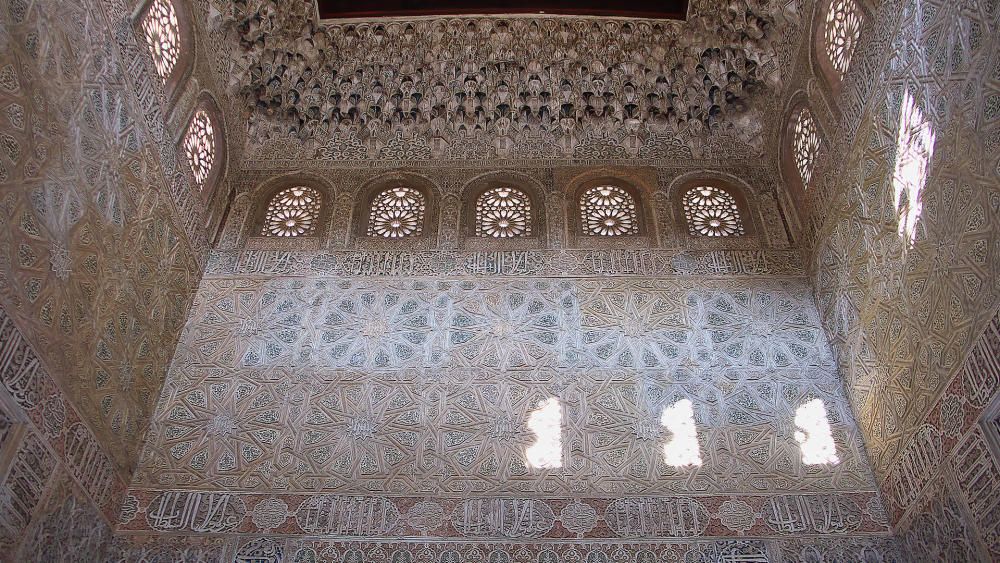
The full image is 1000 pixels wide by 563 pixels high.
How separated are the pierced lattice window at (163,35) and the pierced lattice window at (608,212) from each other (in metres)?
3.40

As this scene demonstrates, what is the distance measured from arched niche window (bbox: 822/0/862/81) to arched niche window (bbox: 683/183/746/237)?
1.43 metres

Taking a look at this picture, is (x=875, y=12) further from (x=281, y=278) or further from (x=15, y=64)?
(x=15, y=64)

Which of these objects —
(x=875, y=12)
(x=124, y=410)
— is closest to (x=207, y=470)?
(x=124, y=410)

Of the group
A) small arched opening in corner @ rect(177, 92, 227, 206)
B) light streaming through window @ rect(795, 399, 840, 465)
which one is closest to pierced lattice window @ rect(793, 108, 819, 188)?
light streaming through window @ rect(795, 399, 840, 465)

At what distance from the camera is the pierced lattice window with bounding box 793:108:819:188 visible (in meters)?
6.71

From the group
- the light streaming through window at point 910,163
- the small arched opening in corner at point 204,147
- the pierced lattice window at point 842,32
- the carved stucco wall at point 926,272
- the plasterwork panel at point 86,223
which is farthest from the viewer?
the small arched opening in corner at point 204,147

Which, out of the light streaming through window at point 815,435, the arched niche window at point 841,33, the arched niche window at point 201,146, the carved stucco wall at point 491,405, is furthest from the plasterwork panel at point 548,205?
the light streaming through window at point 815,435

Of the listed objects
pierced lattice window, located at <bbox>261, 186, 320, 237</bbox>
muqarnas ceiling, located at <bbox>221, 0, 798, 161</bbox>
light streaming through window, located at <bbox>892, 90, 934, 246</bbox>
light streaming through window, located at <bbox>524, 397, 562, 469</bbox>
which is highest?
muqarnas ceiling, located at <bbox>221, 0, 798, 161</bbox>

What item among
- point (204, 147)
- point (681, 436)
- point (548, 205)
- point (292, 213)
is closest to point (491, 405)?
point (681, 436)

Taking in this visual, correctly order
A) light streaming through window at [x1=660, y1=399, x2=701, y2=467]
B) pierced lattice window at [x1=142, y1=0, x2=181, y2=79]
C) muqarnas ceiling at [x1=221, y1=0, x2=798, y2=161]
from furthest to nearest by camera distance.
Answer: muqarnas ceiling at [x1=221, y1=0, x2=798, y2=161], pierced lattice window at [x1=142, y1=0, x2=181, y2=79], light streaming through window at [x1=660, y1=399, x2=701, y2=467]

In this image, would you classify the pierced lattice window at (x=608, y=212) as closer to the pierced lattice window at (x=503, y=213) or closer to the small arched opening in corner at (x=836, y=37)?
the pierced lattice window at (x=503, y=213)

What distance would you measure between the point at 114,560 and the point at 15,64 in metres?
2.82

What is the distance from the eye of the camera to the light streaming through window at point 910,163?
4891mm

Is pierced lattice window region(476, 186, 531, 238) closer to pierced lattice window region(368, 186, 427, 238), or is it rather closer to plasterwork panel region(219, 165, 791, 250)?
plasterwork panel region(219, 165, 791, 250)
